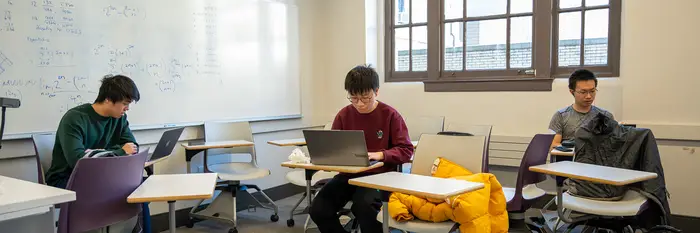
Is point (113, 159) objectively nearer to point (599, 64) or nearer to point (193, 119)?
point (193, 119)

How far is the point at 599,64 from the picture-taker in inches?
159

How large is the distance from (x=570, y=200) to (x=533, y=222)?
0.73 m

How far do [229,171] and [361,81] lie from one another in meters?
1.77

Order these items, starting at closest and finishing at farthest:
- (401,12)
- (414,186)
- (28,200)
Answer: (28,200) → (414,186) → (401,12)

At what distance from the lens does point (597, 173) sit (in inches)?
94.6

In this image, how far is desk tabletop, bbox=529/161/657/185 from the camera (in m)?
2.25

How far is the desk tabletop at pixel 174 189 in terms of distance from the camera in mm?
1949

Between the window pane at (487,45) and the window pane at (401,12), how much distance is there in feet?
2.19

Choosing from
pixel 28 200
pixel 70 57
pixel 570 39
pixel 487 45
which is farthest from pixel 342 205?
pixel 570 39

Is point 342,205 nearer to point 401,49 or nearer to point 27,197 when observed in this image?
point 27,197

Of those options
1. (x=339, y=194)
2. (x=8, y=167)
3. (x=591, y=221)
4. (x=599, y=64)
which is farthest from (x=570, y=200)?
(x=8, y=167)

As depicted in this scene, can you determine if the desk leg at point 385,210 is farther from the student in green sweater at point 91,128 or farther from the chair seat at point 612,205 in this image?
the student in green sweater at point 91,128

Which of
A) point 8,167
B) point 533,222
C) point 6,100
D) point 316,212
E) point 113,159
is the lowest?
point 533,222

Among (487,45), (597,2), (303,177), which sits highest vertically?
(597,2)
